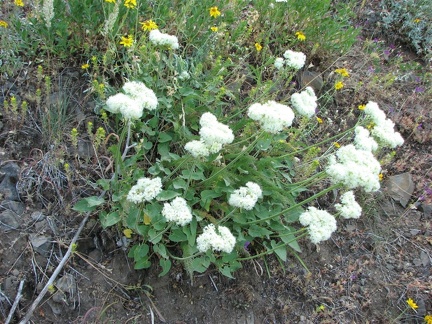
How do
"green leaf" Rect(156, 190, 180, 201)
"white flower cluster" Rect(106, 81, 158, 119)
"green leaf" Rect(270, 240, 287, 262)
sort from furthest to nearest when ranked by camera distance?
1. "green leaf" Rect(270, 240, 287, 262)
2. "green leaf" Rect(156, 190, 180, 201)
3. "white flower cluster" Rect(106, 81, 158, 119)

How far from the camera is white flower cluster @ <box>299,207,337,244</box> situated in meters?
2.51

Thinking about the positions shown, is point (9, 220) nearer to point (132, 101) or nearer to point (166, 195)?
point (166, 195)

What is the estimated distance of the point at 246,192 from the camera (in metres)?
2.58

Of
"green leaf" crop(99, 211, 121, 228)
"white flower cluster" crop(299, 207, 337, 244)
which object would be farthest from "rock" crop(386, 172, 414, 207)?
"green leaf" crop(99, 211, 121, 228)

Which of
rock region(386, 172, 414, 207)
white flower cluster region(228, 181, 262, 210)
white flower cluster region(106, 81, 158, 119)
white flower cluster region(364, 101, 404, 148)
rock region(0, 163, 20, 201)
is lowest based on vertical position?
rock region(0, 163, 20, 201)

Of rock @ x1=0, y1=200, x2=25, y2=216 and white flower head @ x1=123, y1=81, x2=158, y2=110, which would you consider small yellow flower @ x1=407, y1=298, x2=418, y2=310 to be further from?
rock @ x1=0, y1=200, x2=25, y2=216

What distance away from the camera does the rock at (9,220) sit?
273cm

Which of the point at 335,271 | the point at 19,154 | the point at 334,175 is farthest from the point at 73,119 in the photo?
the point at 335,271

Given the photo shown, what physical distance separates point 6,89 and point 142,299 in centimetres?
208

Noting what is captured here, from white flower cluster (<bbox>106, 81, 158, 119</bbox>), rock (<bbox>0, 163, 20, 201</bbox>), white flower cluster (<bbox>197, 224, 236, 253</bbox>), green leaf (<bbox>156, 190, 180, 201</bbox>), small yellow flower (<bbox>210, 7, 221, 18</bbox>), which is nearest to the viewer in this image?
white flower cluster (<bbox>106, 81, 158, 119</bbox>)

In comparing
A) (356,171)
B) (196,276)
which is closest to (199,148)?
(356,171)

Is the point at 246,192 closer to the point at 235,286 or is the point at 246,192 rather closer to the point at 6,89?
the point at 235,286

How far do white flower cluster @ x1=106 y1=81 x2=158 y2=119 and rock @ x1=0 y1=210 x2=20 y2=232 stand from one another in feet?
3.64

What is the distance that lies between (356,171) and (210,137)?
34.7 inches
